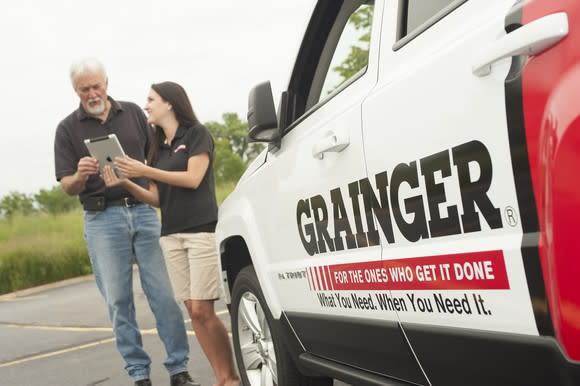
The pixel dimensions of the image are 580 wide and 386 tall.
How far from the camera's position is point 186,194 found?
4836 millimetres

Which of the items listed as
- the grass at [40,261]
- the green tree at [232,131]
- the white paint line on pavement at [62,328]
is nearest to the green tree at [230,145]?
the green tree at [232,131]

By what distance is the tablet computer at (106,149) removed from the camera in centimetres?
483

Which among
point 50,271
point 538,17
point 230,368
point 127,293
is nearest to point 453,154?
point 538,17

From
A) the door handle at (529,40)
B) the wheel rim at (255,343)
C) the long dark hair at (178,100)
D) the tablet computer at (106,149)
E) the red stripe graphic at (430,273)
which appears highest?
the long dark hair at (178,100)

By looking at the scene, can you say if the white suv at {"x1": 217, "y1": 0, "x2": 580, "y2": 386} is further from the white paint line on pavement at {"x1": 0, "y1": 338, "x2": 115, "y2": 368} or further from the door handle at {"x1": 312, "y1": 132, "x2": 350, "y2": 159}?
the white paint line on pavement at {"x1": 0, "y1": 338, "x2": 115, "y2": 368}

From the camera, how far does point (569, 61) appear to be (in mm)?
1619

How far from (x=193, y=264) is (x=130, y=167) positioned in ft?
2.33

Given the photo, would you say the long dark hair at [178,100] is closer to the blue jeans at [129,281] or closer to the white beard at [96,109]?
the white beard at [96,109]

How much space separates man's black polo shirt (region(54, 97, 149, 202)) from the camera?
17.1 feet

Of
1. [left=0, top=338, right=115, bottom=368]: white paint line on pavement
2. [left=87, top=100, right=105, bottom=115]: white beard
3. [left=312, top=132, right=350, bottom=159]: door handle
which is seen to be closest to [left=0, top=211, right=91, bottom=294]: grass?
[left=0, top=338, right=115, bottom=368]: white paint line on pavement

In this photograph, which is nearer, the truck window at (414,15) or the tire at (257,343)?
the truck window at (414,15)

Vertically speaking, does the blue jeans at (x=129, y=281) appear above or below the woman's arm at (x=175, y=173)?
below

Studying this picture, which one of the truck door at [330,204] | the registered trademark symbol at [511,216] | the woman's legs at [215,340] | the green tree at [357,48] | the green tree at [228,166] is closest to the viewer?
the registered trademark symbol at [511,216]

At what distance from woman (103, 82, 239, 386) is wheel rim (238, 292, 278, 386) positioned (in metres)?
0.68
